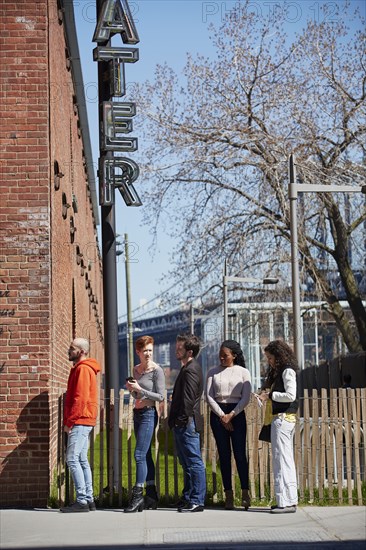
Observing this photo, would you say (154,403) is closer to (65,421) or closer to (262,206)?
(65,421)

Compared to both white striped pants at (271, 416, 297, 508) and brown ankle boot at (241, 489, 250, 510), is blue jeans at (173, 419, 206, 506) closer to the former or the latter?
brown ankle boot at (241, 489, 250, 510)

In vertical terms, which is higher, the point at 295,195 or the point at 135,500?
the point at 295,195

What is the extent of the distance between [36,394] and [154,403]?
1.47 metres

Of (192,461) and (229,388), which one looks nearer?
(192,461)

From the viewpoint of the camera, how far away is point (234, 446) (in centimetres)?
1104

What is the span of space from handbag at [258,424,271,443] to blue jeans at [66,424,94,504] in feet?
6.04

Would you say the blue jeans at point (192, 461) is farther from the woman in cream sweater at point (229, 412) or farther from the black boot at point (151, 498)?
the black boot at point (151, 498)

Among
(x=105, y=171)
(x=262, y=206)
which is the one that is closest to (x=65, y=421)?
(x=105, y=171)

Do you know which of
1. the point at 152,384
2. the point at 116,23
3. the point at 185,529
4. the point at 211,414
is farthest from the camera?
the point at 116,23

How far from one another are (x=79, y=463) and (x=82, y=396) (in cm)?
A: 70

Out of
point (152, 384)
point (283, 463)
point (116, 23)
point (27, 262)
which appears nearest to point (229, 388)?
point (152, 384)

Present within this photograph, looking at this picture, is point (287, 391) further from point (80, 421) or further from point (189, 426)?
point (80, 421)

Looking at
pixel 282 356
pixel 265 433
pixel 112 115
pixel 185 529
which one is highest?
pixel 112 115

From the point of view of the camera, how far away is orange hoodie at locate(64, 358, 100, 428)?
36.2ft
